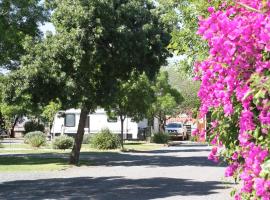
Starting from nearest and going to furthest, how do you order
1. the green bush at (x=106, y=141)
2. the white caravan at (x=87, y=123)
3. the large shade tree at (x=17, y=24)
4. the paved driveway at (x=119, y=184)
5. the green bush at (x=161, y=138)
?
the paved driveway at (x=119, y=184)
the large shade tree at (x=17, y=24)
the green bush at (x=106, y=141)
the green bush at (x=161, y=138)
the white caravan at (x=87, y=123)

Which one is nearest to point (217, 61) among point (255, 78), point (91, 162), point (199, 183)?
point (255, 78)

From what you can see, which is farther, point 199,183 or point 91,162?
point 91,162

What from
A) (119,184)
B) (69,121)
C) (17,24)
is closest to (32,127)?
(69,121)

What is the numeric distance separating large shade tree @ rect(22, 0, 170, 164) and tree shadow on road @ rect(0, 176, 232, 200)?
5.58 m

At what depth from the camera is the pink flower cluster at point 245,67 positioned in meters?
3.35

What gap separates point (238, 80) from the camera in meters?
3.63

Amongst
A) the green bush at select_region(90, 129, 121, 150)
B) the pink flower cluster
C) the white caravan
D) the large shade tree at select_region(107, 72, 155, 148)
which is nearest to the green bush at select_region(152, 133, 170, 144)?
the white caravan

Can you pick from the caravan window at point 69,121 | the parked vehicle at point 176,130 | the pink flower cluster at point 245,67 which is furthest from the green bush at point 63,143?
the pink flower cluster at point 245,67

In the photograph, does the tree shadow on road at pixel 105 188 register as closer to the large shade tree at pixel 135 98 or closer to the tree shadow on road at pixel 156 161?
the tree shadow on road at pixel 156 161

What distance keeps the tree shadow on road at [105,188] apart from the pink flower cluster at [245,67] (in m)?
8.82

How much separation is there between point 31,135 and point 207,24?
1616 inches

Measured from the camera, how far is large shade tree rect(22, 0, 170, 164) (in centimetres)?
2095

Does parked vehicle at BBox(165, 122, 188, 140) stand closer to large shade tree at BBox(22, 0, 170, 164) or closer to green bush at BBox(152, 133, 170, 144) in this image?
green bush at BBox(152, 133, 170, 144)

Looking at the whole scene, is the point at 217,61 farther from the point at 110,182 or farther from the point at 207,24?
the point at 110,182
